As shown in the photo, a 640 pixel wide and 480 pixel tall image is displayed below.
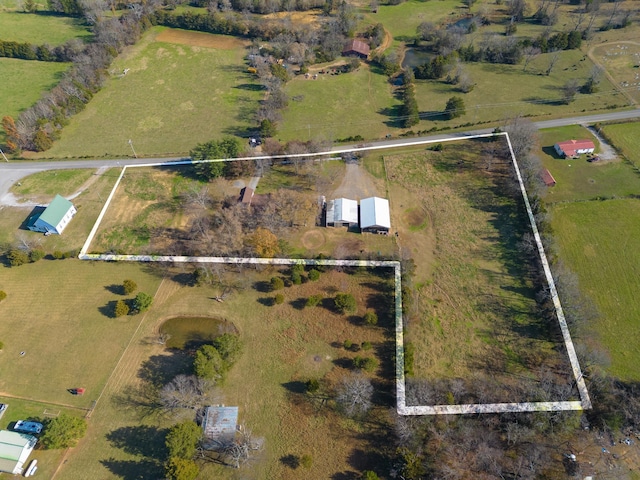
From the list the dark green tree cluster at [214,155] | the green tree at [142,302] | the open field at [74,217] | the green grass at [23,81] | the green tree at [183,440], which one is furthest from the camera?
the green grass at [23,81]

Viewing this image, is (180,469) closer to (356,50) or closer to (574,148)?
(574,148)

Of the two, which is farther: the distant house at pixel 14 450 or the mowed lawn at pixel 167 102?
the mowed lawn at pixel 167 102

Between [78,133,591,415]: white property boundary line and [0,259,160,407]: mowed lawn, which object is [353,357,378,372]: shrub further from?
[0,259,160,407]: mowed lawn

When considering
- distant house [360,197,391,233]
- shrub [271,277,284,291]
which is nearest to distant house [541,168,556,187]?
distant house [360,197,391,233]

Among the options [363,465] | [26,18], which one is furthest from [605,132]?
[26,18]

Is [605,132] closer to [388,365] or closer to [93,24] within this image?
[388,365]

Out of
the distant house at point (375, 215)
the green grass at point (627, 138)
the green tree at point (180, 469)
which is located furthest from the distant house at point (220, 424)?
the green grass at point (627, 138)

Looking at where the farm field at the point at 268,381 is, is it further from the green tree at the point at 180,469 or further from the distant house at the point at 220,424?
the green tree at the point at 180,469
